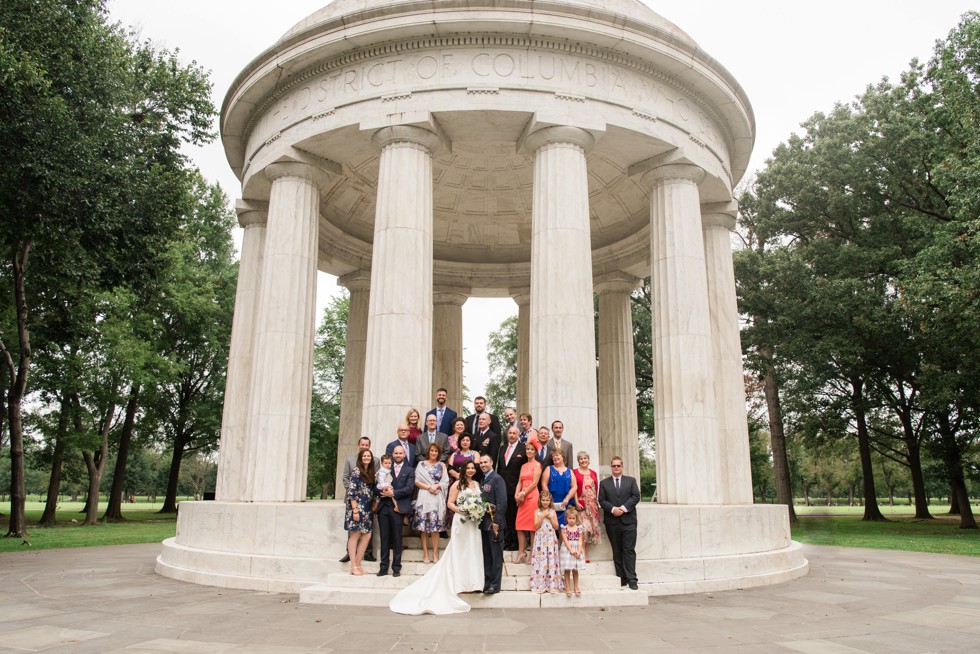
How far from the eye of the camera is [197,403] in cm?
6394

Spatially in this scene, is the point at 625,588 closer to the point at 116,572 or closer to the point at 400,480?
the point at 400,480

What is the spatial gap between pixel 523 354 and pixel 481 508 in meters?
20.8

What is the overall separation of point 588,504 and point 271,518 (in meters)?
8.52

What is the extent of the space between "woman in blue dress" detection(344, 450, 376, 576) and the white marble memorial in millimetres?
801

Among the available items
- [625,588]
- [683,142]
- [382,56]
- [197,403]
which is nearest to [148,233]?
[382,56]

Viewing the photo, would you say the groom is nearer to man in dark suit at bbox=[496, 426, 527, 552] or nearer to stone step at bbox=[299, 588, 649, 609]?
stone step at bbox=[299, 588, 649, 609]

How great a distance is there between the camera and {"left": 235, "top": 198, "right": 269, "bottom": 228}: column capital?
26484 millimetres

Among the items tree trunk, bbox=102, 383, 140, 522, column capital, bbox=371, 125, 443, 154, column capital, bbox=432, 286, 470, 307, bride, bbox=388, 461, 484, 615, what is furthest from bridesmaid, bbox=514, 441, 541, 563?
tree trunk, bbox=102, 383, 140, 522

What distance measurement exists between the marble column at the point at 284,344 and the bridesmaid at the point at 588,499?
9.63 meters

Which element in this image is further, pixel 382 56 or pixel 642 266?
pixel 642 266

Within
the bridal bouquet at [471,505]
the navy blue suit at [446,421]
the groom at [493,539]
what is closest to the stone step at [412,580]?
the groom at [493,539]

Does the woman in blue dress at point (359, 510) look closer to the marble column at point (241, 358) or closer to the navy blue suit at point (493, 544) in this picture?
the navy blue suit at point (493, 544)

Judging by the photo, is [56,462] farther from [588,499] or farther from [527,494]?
[588,499]

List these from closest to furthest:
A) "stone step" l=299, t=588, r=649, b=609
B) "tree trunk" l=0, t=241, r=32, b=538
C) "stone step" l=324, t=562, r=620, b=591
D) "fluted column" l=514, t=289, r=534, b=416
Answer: "stone step" l=299, t=588, r=649, b=609, "stone step" l=324, t=562, r=620, b=591, "tree trunk" l=0, t=241, r=32, b=538, "fluted column" l=514, t=289, r=534, b=416
